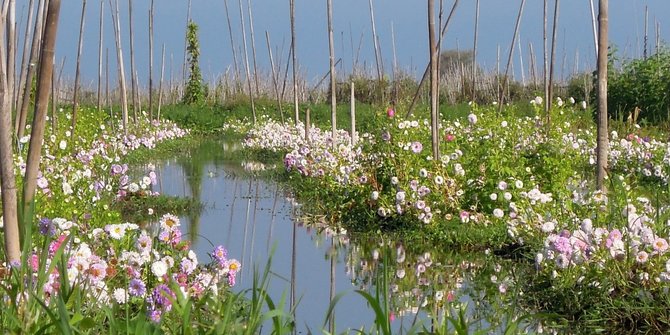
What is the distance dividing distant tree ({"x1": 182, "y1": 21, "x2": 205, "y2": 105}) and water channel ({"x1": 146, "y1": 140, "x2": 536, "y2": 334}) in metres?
20.7

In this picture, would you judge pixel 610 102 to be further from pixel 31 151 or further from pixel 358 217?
pixel 31 151

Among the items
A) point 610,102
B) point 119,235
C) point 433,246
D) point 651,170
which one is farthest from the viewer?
point 610,102

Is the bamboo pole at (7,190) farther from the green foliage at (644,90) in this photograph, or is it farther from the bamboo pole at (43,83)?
the green foliage at (644,90)

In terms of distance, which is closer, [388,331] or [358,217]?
[388,331]

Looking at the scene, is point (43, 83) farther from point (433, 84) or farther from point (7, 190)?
point (433, 84)

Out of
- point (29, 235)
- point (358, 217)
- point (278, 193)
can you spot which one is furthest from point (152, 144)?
point (29, 235)

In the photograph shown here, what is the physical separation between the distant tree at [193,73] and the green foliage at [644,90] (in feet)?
55.9

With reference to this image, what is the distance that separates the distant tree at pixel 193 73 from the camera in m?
32.7

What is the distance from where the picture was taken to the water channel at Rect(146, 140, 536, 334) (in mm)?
5539

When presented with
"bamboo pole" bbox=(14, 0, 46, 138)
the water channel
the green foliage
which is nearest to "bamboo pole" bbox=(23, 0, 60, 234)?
the water channel

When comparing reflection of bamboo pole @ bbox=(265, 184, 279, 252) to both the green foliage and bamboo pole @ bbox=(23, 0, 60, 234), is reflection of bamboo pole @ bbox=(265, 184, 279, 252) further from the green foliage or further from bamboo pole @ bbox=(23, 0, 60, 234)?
the green foliage

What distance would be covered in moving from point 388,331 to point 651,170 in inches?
375

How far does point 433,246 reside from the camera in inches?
314

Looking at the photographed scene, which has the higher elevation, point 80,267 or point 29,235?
point 29,235
